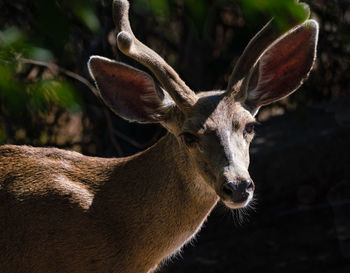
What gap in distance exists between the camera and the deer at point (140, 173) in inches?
156

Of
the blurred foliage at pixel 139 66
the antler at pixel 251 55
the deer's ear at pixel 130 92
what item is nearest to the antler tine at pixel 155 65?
the deer's ear at pixel 130 92

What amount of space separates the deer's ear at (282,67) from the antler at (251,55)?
0.22ft

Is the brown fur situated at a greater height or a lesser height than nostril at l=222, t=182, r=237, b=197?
lesser

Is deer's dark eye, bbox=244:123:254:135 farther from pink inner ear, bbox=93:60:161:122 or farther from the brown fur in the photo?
pink inner ear, bbox=93:60:161:122

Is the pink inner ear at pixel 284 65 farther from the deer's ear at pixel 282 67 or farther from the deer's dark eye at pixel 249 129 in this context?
the deer's dark eye at pixel 249 129

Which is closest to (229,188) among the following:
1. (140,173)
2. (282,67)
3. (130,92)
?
(140,173)

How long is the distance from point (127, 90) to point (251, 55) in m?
0.81

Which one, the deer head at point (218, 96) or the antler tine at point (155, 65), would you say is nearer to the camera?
the deer head at point (218, 96)

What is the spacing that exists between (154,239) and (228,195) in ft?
2.63

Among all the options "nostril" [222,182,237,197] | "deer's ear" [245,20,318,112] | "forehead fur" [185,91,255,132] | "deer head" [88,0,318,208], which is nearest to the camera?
"nostril" [222,182,237,197]

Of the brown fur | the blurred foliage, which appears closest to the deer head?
the brown fur

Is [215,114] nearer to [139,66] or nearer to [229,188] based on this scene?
[229,188]

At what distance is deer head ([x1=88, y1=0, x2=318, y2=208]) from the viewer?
12.2 ft

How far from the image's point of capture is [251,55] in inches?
161
